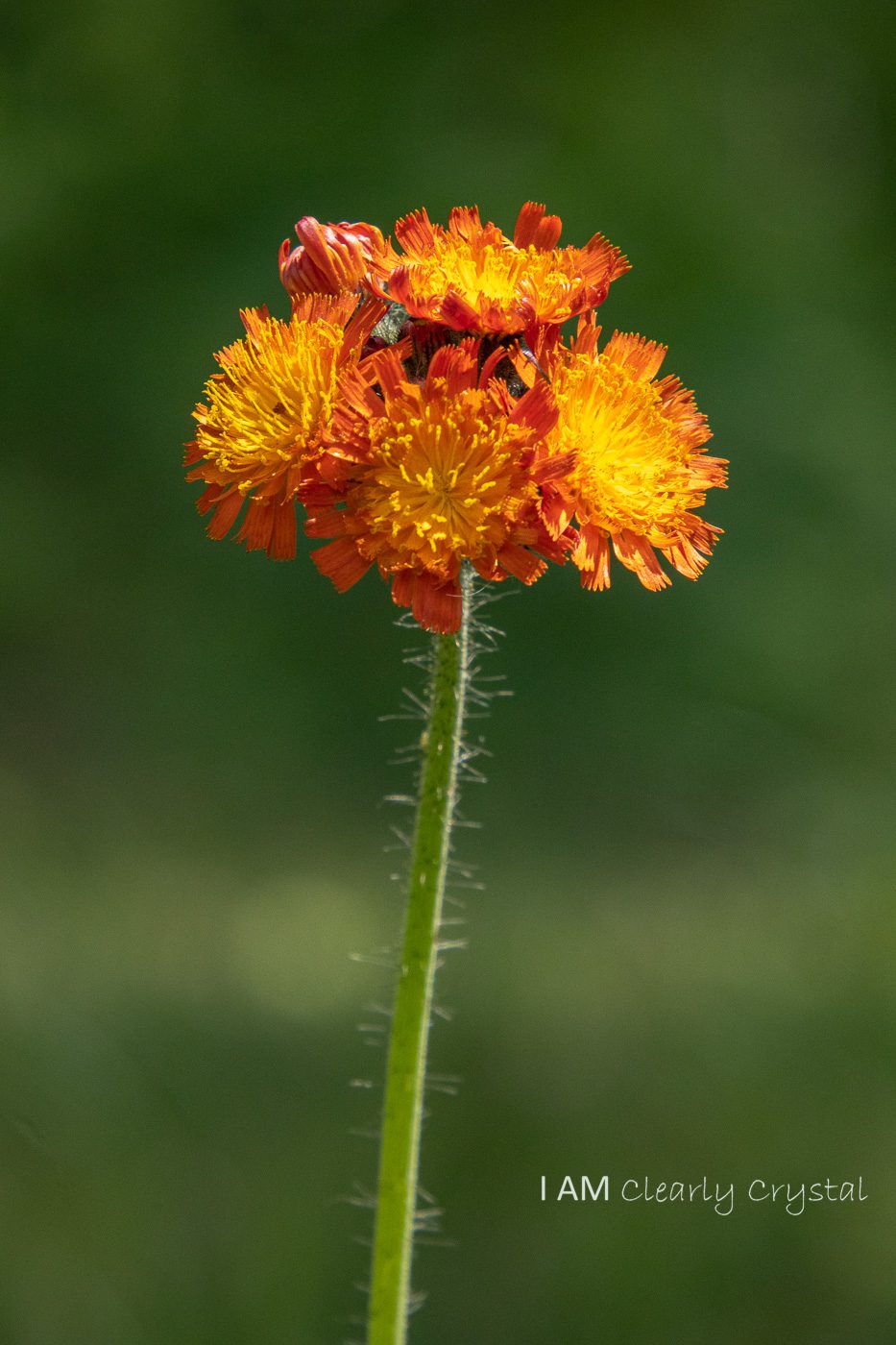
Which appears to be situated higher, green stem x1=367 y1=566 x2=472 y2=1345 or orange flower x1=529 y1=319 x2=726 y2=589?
orange flower x1=529 y1=319 x2=726 y2=589

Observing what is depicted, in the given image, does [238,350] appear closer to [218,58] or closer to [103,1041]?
[103,1041]

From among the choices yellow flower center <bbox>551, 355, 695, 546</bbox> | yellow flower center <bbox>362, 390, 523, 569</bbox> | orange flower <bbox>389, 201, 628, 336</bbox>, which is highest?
orange flower <bbox>389, 201, 628, 336</bbox>

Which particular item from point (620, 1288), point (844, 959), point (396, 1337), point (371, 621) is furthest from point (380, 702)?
point (396, 1337)

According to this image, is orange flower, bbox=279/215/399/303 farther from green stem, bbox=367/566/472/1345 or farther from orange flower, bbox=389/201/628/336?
green stem, bbox=367/566/472/1345

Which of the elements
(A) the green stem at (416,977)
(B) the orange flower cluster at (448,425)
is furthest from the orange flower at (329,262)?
(A) the green stem at (416,977)

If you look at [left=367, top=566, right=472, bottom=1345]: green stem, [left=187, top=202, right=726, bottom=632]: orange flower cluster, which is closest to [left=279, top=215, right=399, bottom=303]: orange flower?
[left=187, top=202, right=726, bottom=632]: orange flower cluster

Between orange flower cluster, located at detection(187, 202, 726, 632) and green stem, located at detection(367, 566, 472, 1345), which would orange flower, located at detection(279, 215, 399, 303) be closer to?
→ orange flower cluster, located at detection(187, 202, 726, 632)

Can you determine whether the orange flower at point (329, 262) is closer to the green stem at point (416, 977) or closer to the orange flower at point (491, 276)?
the orange flower at point (491, 276)

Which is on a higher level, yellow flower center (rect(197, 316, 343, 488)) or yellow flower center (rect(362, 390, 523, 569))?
yellow flower center (rect(197, 316, 343, 488))

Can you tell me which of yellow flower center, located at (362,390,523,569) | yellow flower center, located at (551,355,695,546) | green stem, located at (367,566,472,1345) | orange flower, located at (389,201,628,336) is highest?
orange flower, located at (389,201,628,336)
